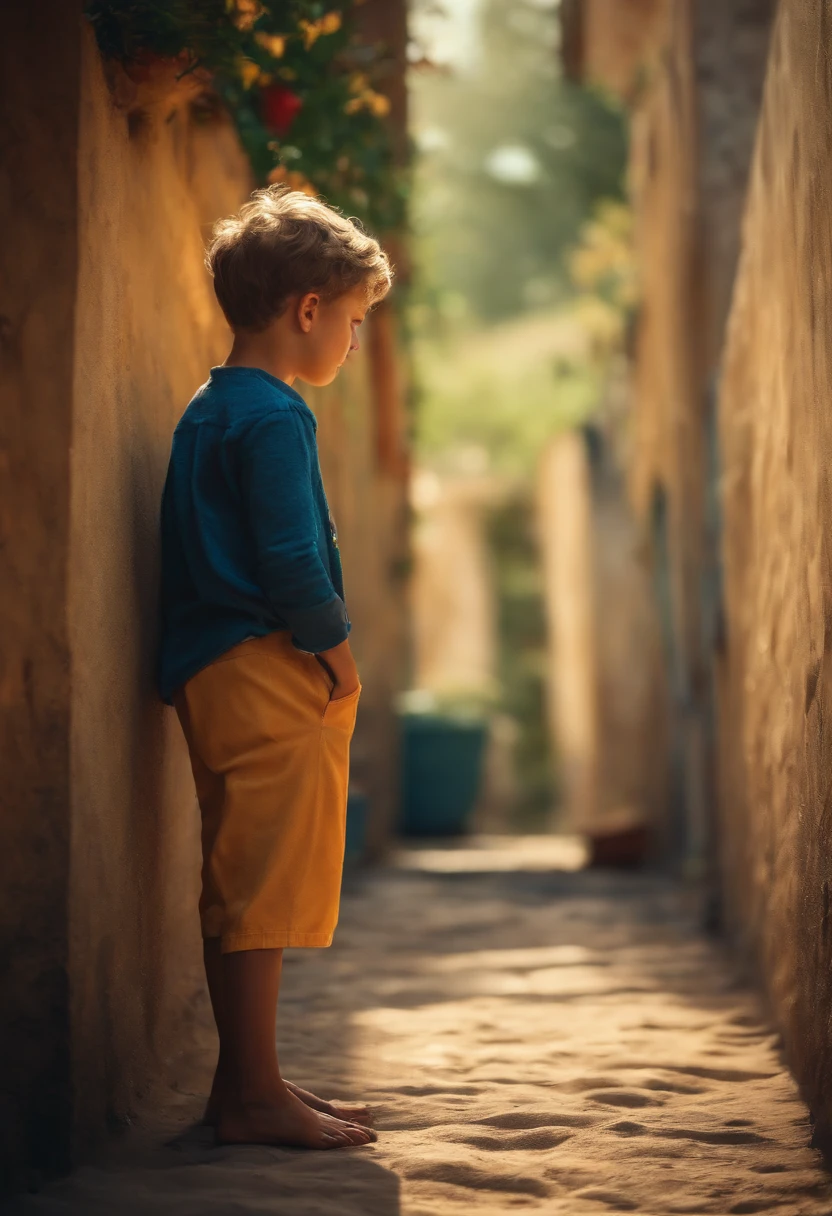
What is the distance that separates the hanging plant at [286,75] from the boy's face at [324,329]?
0.47 m

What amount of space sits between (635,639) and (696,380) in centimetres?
463

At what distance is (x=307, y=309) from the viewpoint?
90.7 inches

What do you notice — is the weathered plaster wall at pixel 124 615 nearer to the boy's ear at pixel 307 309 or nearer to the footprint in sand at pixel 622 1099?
the boy's ear at pixel 307 309

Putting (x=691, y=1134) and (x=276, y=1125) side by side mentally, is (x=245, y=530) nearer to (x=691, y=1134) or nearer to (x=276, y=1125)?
(x=276, y=1125)

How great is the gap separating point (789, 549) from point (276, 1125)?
5.02ft

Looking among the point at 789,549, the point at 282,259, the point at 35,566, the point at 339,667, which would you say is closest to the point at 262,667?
the point at 339,667

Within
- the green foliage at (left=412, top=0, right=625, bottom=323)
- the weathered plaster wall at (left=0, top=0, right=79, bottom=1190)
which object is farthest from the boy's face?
the green foliage at (left=412, top=0, right=625, bottom=323)

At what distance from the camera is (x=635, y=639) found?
10.8 metres

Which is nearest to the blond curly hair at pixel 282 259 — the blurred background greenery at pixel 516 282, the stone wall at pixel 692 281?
the stone wall at pixel 692 281

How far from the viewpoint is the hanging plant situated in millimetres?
2242

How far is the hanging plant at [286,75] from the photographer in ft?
7.36

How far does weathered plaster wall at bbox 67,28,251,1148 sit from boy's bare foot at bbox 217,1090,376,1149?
0.18 m

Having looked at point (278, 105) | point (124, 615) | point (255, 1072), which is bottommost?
point (255, 1072)

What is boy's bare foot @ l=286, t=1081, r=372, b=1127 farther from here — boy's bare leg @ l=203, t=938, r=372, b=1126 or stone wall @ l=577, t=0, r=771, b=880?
stone wall @ l=577, t=0, r=771, b=880
